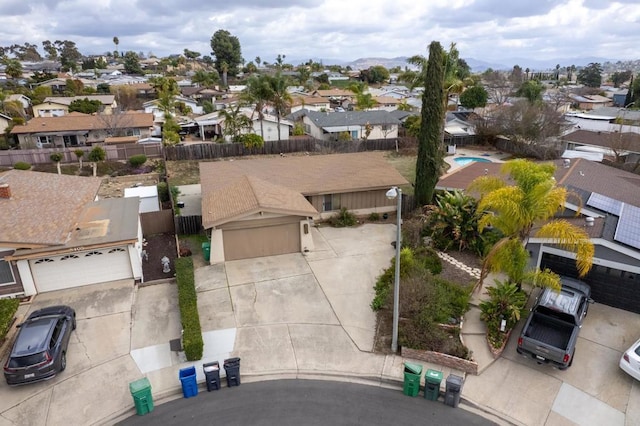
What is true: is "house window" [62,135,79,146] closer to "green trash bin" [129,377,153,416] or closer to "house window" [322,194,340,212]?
"house window" [322,194,340,212]

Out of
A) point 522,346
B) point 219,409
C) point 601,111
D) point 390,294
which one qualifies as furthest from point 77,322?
point 601,111

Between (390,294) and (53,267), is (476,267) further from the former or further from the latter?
(53,267)

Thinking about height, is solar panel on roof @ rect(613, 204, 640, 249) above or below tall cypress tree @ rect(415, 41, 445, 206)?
below

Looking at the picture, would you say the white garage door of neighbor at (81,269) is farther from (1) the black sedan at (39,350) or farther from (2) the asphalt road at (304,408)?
(2) the asphalt road at (304,408)

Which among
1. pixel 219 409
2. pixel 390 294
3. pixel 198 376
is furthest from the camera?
pixel 390 294

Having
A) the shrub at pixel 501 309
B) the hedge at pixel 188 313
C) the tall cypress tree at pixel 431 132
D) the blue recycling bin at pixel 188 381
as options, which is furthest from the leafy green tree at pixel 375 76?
the blue recycling bin at pixel 188 381

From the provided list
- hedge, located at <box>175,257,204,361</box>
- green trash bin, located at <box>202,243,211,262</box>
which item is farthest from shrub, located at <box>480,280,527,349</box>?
green trash bin, located at <box>202,243,211,262</box>
